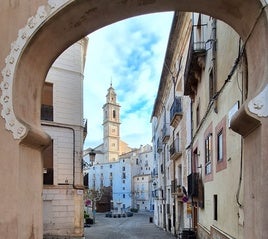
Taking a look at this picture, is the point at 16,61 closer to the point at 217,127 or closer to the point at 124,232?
the point at 217,127

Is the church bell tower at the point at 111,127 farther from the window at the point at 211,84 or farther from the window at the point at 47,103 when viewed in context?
the window at the point at 211,84

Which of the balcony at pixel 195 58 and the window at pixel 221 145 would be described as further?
the balcony at pixel 195 58

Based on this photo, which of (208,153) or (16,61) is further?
(208,153)

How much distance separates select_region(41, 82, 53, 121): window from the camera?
1811 cm

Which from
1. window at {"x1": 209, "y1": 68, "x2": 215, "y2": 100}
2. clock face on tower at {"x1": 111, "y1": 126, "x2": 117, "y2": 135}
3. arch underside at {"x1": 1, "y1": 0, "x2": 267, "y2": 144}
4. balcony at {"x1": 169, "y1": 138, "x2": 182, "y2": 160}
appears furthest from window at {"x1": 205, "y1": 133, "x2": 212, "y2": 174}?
clock face on tower at {"x1": 111, "y1": 126, "x2": 117, "y2": 135}

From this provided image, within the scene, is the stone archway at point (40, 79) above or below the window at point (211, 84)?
below

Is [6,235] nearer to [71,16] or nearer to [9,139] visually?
A: [9,139]

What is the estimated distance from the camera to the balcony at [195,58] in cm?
1410

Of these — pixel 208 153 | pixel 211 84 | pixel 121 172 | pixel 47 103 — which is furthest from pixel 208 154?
pixel 121 172

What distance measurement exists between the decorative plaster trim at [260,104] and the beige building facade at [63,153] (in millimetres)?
13735

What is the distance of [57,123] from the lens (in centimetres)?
1828

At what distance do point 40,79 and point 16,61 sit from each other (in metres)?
0.67

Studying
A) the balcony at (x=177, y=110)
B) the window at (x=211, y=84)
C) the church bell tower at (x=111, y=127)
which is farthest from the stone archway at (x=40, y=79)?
the church bell tower at (x=111, y=127)

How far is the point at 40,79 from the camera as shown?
564cm
